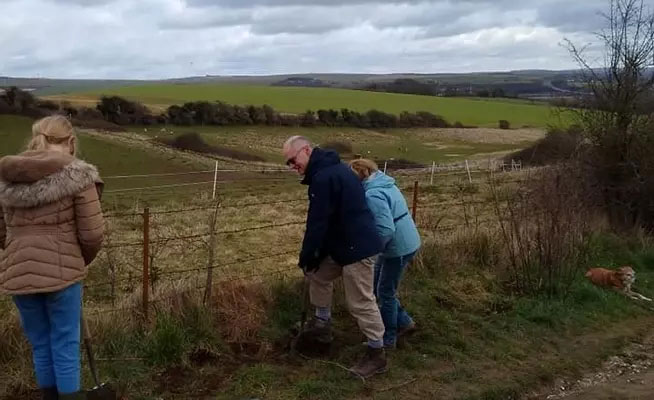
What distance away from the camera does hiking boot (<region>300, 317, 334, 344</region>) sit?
6.12 metres

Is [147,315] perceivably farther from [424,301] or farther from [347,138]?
[347,138]

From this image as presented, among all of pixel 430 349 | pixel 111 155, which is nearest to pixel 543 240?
pixel 430 349

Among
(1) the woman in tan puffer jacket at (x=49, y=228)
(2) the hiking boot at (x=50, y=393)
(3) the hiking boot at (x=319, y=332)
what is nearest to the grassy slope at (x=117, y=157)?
(3) the hiking boot at (x=319, y=332)

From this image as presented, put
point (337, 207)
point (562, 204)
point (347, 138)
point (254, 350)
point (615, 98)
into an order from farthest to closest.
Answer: point (347, 138) < point (615, 98) < point (562, 204) < point (254, 350) < point (337, 207)

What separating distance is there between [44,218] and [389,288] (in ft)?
9.44

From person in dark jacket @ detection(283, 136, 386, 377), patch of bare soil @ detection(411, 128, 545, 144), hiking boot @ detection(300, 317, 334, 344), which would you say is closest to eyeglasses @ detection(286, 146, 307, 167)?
person in dark jacket @ detection(283, 136, 386, 377)

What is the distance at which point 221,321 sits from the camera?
6.45 meters

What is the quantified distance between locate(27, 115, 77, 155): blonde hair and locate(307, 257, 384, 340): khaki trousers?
2250 mm

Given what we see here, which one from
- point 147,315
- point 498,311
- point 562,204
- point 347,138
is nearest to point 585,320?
point 498,311

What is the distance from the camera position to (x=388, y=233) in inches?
223

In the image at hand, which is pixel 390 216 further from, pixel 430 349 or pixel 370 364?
pixel 430 349

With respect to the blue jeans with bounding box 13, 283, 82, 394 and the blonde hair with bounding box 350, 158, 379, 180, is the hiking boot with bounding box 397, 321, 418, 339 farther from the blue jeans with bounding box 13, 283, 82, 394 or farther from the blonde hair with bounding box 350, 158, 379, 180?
the blue jeans with bounding box 13, 283, 82, 394

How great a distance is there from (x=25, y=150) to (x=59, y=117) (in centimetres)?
30

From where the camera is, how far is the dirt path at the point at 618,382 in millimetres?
5973
